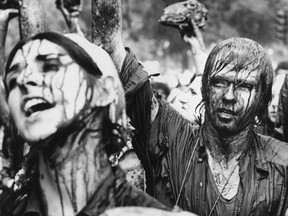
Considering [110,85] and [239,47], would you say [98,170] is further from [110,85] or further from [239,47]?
[239,47]

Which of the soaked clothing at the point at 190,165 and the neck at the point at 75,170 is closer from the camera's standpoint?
the neck at the point at 75,170

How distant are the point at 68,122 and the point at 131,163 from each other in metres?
3.09

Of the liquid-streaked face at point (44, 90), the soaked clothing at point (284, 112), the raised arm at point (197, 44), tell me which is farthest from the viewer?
the raised arm at point (197, 44)

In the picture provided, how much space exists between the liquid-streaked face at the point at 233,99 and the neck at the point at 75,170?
118cm

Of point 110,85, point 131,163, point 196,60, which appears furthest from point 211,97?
point 196,60

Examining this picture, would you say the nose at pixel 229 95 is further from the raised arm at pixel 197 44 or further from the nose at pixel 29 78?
the raised arm at pixel 197 44

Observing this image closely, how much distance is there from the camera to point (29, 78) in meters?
2.93

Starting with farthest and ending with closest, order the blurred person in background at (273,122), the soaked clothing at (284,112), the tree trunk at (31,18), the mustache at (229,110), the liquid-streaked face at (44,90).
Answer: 1. the blurred person in background at (273,122)
2. the soaked clothing at (284,112)
3. the mustache at (229,110)
4. the tree trunk at (31,18)
5. the liquid-streaked face at (44,90)

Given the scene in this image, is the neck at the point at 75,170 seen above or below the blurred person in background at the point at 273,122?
above

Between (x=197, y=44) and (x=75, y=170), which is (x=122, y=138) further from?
(x=197, y=44)

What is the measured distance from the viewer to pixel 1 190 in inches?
132

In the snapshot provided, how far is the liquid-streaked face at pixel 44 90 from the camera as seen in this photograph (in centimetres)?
289

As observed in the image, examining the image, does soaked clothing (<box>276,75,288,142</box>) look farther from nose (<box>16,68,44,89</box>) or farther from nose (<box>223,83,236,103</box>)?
nose (<box>16,68,44,89</box>)

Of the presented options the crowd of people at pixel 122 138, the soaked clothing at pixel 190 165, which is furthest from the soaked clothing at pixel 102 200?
the soaked clothing at pixel 190 165
